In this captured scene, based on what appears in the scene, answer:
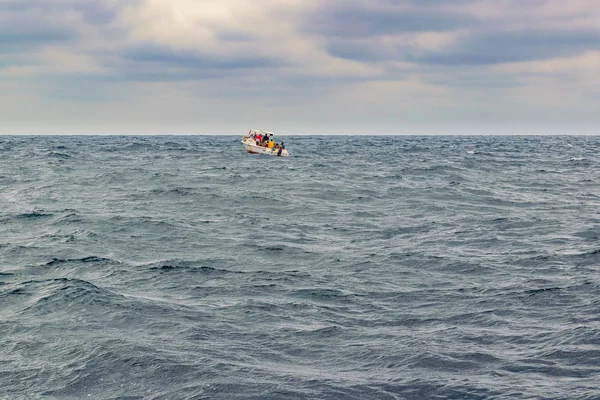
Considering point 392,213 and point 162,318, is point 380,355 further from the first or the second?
point 392,213

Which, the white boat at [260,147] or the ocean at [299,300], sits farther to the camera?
the white boat at [260,147]

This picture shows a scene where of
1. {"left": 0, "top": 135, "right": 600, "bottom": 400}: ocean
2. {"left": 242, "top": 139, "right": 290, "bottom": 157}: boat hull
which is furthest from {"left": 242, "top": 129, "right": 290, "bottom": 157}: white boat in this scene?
{"left": 0, "top": 135, "right": 600, "bottom": 400}: ocean

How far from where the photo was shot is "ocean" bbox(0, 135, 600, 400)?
10578 millimetres

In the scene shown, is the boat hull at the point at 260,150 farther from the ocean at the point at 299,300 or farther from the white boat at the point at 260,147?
the ocean at the point at 299,300

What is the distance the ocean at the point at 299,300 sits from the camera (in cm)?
1058

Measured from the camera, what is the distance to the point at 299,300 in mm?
15180

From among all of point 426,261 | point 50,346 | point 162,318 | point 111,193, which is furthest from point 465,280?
A: point 111,193

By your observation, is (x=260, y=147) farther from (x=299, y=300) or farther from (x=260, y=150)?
(x=299, y=300)

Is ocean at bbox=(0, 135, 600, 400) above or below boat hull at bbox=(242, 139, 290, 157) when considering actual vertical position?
below

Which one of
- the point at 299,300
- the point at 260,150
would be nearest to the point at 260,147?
the point at 260,150

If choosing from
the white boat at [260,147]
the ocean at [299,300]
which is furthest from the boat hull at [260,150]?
the ocean at [299,300]

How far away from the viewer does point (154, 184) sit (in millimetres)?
41000

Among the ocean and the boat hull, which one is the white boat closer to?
the boat hull

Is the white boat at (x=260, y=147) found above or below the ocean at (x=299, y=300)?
above
